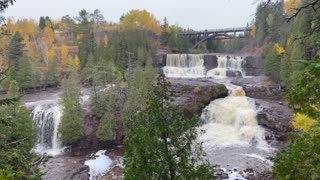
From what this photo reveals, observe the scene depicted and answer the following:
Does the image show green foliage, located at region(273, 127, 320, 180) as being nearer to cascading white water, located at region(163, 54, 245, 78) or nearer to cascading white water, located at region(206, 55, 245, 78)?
cascading white water, located at region(163, 54, 245, 78)

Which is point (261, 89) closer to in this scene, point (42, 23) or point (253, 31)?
point (253, 31)

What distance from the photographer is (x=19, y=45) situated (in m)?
56.7

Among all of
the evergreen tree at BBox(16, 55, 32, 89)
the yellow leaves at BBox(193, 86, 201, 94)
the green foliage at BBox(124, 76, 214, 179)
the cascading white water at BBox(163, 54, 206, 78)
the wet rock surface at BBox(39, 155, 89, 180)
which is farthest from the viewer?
the cascading white water at BBox(163, 54, 206, 78)

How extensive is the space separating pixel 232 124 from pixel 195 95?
665 centimetres

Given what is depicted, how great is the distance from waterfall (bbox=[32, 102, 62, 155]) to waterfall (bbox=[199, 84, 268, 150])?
46.5 ft

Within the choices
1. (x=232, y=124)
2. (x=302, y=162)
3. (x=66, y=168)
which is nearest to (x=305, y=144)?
(x=302, y=162)

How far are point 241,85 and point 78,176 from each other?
2758cm

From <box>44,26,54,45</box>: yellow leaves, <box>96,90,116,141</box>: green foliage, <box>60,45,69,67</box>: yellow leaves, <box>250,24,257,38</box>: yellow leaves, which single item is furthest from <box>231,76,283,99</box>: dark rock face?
<box>44,26,54,45</box>: yellow leaves

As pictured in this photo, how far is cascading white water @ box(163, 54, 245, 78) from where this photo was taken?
59369 millimetres

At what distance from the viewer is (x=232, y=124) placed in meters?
35.2

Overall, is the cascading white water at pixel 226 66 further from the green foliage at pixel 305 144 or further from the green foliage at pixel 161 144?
the green foliage at pixel 305 144

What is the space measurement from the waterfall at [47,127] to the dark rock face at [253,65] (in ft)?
112

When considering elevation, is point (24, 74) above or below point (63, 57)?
below

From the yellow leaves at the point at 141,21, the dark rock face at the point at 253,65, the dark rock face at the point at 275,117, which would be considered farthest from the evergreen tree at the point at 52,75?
the dark rock face at the point at 275,117
